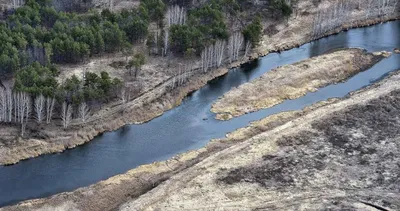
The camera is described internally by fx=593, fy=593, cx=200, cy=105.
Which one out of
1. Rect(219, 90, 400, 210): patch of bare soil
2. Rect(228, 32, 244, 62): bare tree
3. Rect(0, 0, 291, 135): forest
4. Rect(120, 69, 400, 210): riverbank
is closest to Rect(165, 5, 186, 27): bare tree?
Rect(0, 0, 291, 135): forest

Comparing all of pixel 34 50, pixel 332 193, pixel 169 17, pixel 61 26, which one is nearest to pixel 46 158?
pixel 34 50

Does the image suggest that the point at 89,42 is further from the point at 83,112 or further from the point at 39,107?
the point at 39,107

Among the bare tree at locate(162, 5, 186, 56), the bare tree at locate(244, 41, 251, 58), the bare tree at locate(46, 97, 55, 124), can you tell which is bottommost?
the bare tree at locate(46, 97, 55, 124)

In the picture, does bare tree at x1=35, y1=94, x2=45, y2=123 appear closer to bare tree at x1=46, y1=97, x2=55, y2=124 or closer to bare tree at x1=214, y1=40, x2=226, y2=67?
bare tree at x1=46, y1=97, x2=55, y2=124

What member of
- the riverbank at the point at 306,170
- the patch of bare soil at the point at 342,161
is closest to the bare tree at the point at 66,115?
the riverbank at the point at 306,170

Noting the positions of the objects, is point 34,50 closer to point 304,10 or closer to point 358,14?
point 304,10

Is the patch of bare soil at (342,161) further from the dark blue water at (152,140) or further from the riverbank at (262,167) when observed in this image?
the dark blue water at (152,140)
